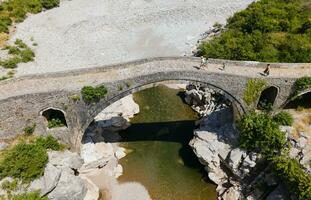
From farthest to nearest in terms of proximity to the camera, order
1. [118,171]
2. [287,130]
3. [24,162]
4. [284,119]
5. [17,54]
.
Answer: [17,54] < [118,171] < [284,119] < [287,130] < [24,162]

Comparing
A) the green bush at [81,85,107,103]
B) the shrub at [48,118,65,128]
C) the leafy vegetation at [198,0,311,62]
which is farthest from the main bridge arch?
the leafy vegetation at [198,0,311,62]

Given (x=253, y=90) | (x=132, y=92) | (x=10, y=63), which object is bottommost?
(x=10, y=63)

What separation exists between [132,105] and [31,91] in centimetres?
1414

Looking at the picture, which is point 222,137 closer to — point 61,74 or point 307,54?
point 307,54

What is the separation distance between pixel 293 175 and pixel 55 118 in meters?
21.8

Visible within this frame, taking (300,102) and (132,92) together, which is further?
(300,102)

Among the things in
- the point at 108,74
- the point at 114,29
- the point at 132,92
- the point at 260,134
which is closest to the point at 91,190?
the point at 132,92

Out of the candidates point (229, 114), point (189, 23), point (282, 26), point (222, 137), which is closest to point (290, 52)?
point (282, 26)

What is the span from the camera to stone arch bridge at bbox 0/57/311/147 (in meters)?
32.2

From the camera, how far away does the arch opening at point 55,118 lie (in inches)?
1346

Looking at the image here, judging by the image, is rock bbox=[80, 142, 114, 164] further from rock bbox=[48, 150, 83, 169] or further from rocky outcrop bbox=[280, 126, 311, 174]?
rocky outcrop bbox=[280, 126, 311, 174]

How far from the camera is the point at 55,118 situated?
3450 centimetres

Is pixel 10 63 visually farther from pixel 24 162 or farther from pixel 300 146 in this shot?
pixel 300 146

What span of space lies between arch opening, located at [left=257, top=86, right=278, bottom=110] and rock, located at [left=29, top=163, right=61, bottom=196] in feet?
67.6
